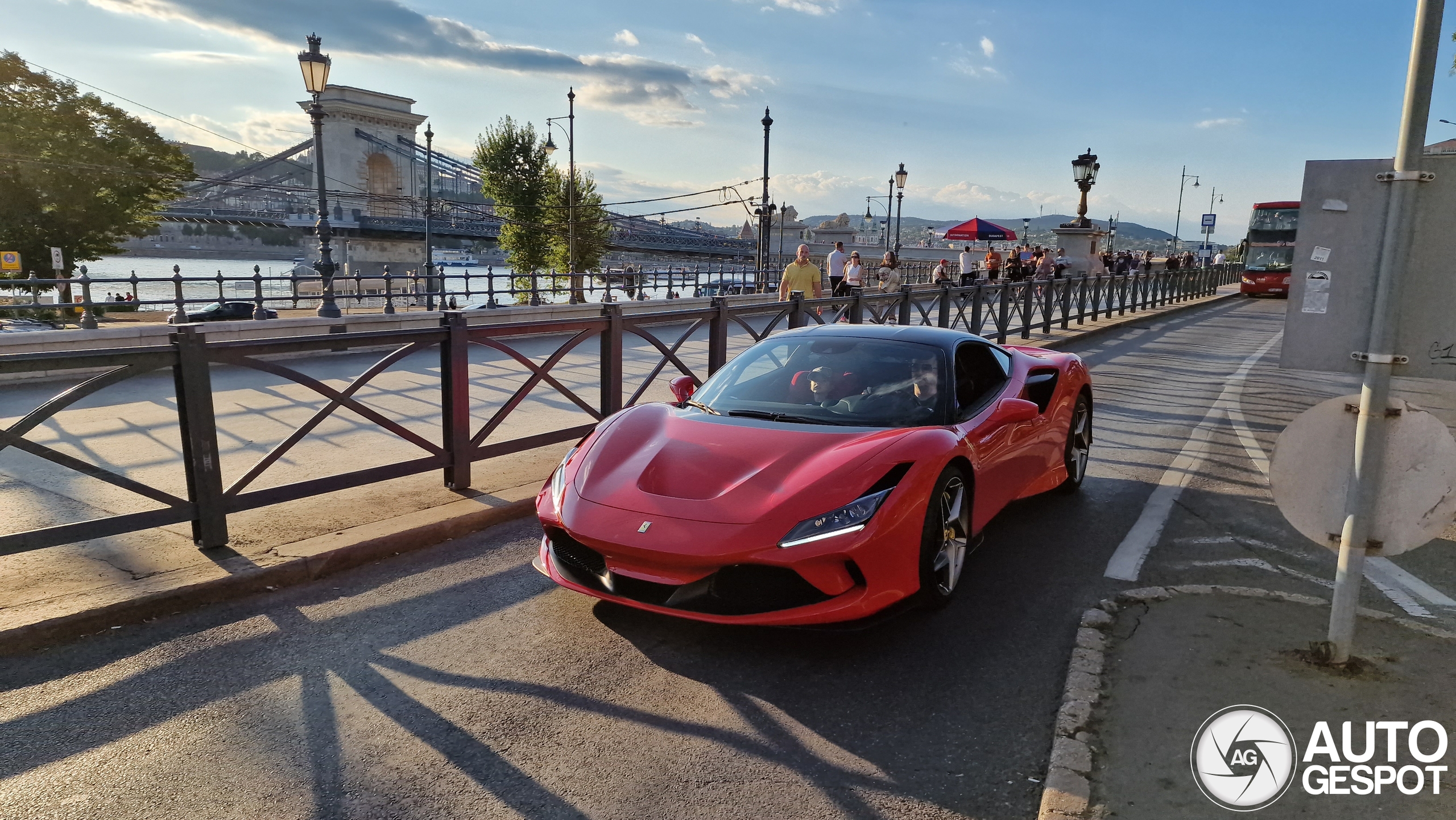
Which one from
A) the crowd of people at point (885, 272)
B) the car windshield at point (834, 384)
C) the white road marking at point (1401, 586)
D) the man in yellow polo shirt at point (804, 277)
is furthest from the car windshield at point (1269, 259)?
the car windshield at point (834, 384)

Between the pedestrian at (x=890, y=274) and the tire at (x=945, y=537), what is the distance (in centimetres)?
1306

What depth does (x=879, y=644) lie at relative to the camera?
156 inches

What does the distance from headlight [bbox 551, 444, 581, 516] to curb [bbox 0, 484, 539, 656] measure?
4.39 ft

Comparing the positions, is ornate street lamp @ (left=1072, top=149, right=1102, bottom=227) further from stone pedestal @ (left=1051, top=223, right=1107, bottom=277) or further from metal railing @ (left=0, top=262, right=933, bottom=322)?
metal railing @ (left=0, top=262, right=933, bottom=322)

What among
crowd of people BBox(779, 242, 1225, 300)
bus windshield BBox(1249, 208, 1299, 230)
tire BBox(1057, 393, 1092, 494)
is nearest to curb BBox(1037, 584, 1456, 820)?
tire BBox(1057, 393, 1092, 494)

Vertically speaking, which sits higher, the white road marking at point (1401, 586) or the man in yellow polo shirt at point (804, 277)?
the man in yellow polo shirt at point (804, 277)

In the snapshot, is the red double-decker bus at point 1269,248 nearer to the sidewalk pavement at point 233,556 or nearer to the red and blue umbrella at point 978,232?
the red and blue umbrella at point 978,232

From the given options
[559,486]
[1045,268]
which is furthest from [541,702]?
[1045,268]

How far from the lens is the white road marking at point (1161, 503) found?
4977mm

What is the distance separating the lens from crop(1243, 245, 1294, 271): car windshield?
3856cm

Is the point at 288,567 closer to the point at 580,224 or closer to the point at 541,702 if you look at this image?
the point at 541,702

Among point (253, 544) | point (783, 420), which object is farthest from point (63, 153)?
point (783, 420)

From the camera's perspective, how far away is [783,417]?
4492 millimetres

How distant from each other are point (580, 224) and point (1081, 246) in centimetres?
4131
